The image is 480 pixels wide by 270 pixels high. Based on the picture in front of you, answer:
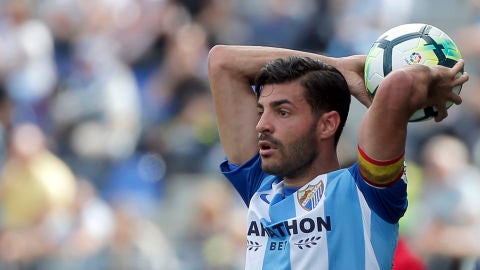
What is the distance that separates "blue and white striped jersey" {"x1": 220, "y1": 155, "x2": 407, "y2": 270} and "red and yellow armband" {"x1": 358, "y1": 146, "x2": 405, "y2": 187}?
35 mm

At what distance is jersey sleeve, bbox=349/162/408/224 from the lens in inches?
165

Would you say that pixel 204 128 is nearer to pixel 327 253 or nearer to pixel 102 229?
pixel 102 229

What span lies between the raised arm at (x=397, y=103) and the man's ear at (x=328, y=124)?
376mm

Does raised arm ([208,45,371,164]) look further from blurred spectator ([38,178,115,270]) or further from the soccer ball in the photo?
blurred spectator ([38,178,115,270])

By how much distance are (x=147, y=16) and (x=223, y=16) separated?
103 centimetres

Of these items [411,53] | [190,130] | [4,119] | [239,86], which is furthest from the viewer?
[4,119]

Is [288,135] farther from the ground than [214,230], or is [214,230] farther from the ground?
[214,230]

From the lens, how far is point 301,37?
1159cm

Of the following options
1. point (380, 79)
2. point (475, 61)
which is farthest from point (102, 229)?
point (380, 79)

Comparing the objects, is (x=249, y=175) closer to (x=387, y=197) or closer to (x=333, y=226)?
(x=333, y=226)

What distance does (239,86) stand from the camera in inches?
198

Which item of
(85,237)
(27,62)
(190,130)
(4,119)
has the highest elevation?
(27,62)

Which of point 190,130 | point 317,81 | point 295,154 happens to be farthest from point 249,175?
point 190,130

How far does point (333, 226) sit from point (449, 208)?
499cm
